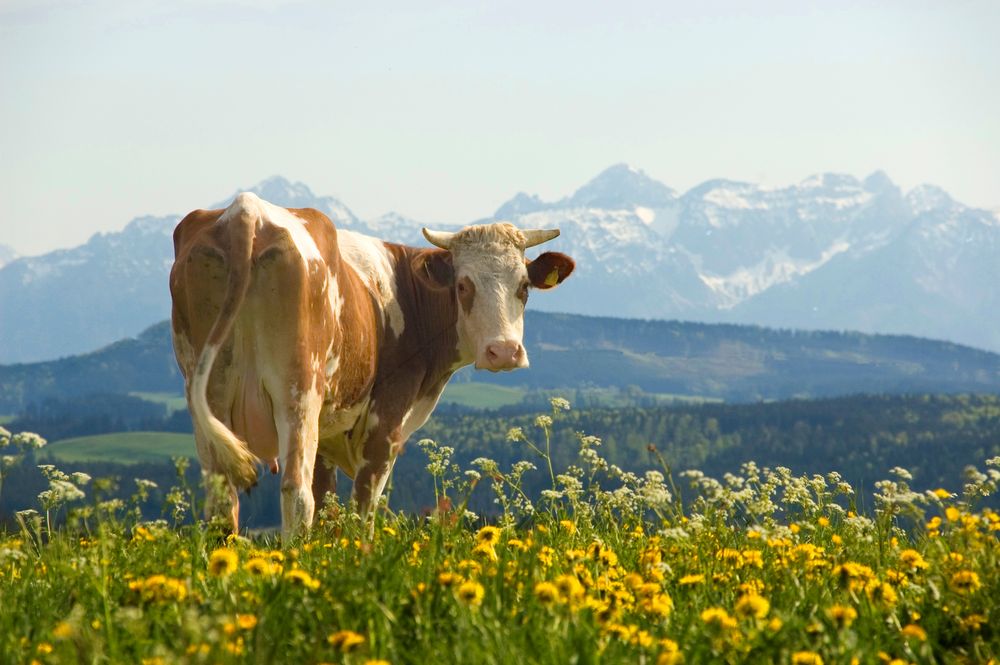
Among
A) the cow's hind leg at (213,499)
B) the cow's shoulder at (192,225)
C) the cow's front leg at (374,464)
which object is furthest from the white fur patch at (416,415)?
the cow's shoulder at (192,225)

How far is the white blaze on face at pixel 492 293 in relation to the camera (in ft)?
39.2

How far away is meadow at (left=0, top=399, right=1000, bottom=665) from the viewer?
4289 mm

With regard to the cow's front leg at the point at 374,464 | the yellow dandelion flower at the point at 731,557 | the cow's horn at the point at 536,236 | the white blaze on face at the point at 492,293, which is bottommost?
the cow's front leg at the point at 374,464

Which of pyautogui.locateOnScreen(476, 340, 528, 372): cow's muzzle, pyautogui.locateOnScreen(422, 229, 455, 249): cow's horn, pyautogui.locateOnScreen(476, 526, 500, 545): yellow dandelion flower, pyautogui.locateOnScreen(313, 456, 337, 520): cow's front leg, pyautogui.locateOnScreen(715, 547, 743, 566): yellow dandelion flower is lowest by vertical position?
pyautogui.locateOnScreen(313, 456, 337, 520): cow's front leg

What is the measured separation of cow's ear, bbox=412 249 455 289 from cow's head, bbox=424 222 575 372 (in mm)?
10

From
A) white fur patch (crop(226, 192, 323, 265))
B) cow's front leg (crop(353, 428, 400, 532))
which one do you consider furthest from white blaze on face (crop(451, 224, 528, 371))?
white fur patch (crop(226, 192, 323, 265))

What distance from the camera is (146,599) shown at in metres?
4.57

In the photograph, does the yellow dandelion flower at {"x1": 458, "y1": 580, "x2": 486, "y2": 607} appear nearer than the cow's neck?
Yes

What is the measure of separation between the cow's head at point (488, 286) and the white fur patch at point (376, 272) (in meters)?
0.51

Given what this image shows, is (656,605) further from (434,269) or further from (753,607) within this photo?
(434,269)

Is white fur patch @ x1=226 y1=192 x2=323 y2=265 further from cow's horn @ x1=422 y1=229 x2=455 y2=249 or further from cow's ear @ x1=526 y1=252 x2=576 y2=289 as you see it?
cow's ear @ x1=526 y1=252 x2=576 y2=289

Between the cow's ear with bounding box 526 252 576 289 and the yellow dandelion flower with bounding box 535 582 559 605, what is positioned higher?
the cow's ear with bounding box 526 252 576 289

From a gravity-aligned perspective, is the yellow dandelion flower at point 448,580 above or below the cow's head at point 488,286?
below

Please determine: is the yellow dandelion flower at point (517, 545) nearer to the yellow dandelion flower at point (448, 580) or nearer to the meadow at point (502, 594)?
the meadow at point (502, 594)
